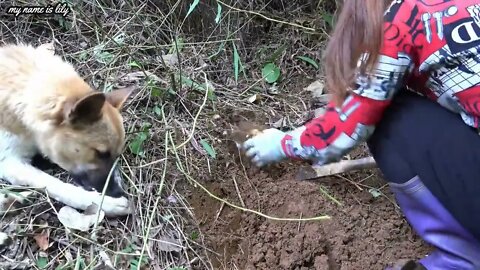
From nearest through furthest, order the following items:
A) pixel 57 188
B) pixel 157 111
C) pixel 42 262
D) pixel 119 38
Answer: pixel 42 262 < pixel 57 188 < pixel 157 111 < pixel 119 38

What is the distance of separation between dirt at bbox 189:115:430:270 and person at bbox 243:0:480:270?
0.27 metres

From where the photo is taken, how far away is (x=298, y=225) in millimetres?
2359

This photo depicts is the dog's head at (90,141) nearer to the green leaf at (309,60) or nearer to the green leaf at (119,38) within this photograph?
the green leaf at (119,38)

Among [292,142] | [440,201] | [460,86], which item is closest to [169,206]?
[292,142]

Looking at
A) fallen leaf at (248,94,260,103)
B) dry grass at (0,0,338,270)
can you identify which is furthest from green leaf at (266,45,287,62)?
fallen leaf at (248,94,260,103)

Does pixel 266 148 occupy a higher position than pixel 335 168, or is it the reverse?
pixel 266 148

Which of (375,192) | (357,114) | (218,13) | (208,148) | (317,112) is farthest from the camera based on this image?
(218,13)

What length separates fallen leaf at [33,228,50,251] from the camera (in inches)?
88.7

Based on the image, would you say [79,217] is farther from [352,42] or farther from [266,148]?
[352,42]

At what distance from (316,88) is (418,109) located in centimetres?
117

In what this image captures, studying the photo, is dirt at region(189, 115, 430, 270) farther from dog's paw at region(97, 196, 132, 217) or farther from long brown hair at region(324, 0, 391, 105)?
long brown hair at region(324, 0, 391, 105)

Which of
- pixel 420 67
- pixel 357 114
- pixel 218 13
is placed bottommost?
pixel 218 13

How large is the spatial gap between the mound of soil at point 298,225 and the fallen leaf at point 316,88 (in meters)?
0.58

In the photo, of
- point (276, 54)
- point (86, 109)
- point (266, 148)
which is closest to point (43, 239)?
point (86, 109)
